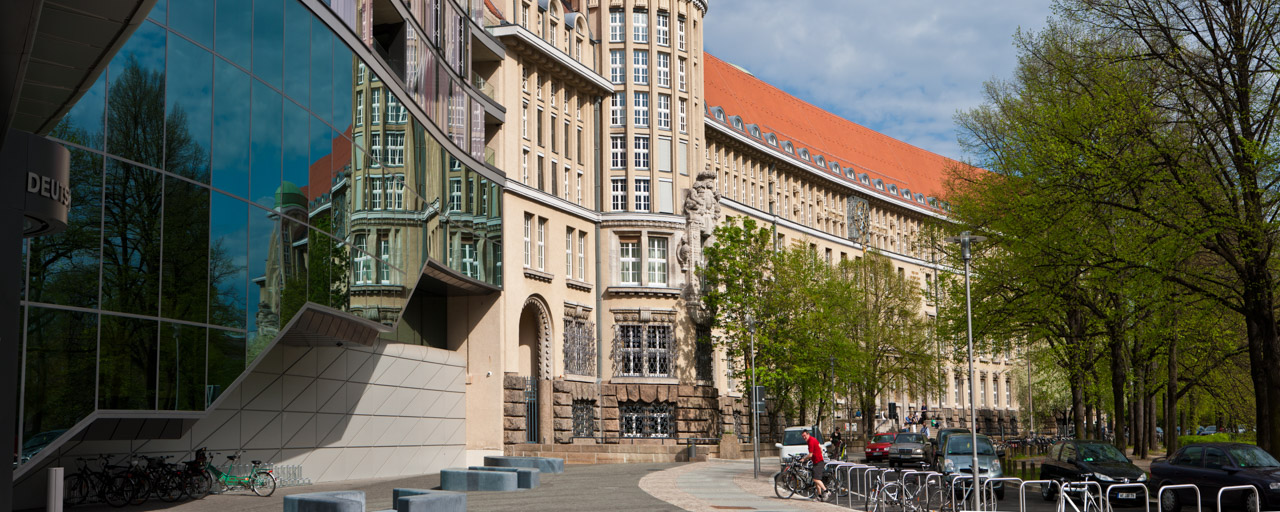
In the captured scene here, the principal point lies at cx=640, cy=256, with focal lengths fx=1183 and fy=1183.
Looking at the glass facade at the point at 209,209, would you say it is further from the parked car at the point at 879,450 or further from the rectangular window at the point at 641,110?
the rectangular window at the point at 641,110

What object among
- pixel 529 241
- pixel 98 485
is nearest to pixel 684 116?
pixel 529 241

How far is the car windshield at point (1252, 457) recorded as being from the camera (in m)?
22.4

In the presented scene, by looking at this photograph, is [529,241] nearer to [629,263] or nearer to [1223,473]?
[629,263]

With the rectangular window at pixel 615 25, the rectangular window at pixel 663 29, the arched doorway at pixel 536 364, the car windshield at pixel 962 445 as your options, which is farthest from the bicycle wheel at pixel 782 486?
the rectangular window at pixel 663 29

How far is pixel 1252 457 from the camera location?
2258cm

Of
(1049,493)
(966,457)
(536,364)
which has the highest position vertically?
(536,364)

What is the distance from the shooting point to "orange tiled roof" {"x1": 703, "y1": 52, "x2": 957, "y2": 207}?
Result: 75.3m

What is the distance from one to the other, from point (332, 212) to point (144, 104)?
7853mm

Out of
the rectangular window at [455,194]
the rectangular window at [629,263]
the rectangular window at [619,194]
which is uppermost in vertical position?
the rectangular window at [619,194]

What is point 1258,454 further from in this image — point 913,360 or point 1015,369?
point 1015,369

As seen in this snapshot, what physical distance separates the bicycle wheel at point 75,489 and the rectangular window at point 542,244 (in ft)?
94.9

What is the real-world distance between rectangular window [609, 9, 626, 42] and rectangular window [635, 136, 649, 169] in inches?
199

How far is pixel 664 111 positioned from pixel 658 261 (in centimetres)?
725

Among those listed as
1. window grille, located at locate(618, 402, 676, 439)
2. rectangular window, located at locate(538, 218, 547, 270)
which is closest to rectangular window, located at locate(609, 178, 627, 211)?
rectangular window, located at locate(538, 218, 547, 270)
